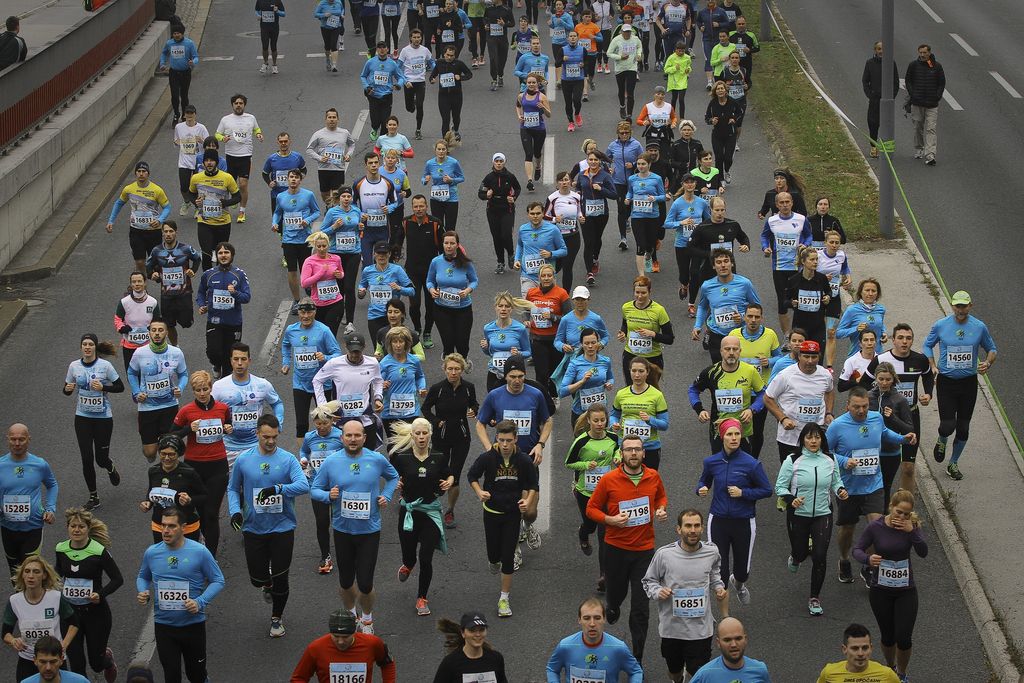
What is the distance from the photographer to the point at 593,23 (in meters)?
30.0

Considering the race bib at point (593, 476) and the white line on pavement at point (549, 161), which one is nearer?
the race bib at point (593, 476)

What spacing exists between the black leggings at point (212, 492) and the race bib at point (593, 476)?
130 inches

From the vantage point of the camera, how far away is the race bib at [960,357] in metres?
15.5

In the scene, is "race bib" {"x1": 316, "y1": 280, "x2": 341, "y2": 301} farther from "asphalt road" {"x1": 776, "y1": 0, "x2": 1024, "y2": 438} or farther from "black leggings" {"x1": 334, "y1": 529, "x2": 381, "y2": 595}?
"asphalt road" {"x1": 776, "y1": 0, "x2": 1024, "y2": 438}

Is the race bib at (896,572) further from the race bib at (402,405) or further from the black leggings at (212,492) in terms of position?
the black leggings at (212,492)

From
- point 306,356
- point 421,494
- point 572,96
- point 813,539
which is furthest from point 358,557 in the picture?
point 572,96

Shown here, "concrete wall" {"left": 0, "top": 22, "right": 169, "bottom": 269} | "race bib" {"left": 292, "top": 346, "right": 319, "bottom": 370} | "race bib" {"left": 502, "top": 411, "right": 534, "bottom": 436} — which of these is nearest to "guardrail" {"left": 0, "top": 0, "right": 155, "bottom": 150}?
"concrete wall" {"left": 0, "top": 22, "right": 169, "bottom": 269}

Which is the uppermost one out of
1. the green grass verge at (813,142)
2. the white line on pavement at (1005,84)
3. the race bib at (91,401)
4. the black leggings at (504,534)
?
the race bib at (91,401)

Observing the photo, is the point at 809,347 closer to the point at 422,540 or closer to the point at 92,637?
the point at 422,540

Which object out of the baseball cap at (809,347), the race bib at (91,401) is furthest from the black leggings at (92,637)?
the baseball cap at (809,347)

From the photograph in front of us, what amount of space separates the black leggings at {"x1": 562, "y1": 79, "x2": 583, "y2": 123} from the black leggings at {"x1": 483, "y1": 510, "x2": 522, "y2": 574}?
15726mm

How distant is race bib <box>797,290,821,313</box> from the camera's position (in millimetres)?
16859

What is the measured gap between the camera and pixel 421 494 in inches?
504

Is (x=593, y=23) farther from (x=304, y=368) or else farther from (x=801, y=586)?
(x=801, y=586)
